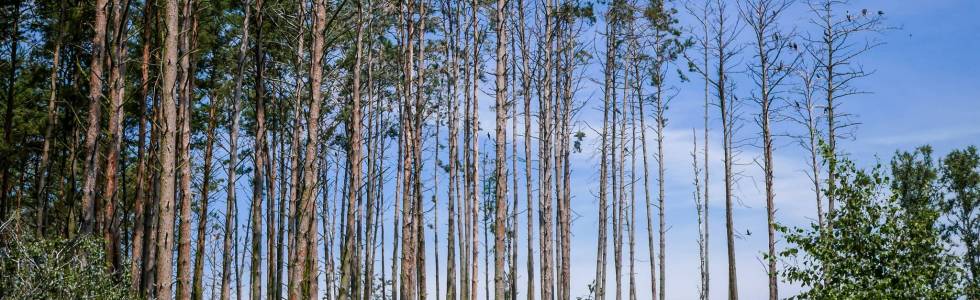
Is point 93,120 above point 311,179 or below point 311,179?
above

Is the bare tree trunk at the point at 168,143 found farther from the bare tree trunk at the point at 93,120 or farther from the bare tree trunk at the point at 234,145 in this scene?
the bare tree trunk at the point at 234,145

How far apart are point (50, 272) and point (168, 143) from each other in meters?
1.80

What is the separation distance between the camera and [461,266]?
2561cm

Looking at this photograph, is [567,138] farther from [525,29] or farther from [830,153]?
[830,153]

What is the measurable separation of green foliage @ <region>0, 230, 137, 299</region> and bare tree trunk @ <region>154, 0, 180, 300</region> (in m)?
0.88

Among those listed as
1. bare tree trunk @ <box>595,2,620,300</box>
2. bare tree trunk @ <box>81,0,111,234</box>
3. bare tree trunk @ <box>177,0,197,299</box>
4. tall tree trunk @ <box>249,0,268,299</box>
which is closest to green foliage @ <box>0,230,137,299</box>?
bare tree trunk @ <box>81,0,111,234</box>

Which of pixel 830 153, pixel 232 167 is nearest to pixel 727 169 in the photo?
pixel 830 153

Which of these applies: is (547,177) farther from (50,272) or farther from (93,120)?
(50,272)

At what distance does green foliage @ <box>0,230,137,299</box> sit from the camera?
8.52 metres

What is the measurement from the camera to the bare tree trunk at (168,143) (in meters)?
8.67

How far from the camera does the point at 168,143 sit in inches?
343

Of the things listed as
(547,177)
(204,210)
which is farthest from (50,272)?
(547,177)

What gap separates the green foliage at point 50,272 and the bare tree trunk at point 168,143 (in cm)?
88

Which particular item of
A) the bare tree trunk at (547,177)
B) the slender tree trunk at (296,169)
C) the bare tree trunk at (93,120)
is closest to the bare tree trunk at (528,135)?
the bare tree trunk at (547,177)
